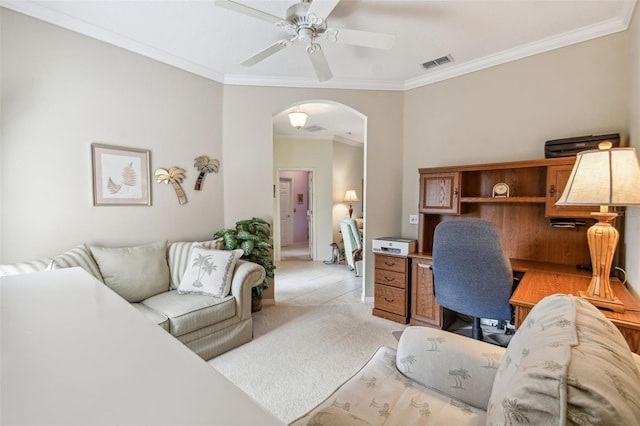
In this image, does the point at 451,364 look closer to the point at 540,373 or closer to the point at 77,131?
the point at 540,373

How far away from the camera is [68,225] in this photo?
7.88 feet

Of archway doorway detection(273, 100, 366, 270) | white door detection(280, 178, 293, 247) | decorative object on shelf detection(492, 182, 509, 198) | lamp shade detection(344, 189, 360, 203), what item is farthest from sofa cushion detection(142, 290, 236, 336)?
white door detection(280, 178, 293, 247)

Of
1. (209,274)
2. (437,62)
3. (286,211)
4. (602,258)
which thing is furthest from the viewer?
(286,211)

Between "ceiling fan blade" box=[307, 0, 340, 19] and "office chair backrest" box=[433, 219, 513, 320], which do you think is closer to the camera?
"ceiling fan blade" box=[307, 0, 340, 19]

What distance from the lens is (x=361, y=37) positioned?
1981 millimetres

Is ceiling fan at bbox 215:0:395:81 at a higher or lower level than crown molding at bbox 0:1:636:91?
lower

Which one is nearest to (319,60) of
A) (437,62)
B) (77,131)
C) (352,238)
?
(437,62)

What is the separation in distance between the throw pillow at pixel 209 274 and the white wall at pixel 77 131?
2.24ft

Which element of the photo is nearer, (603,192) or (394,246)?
(603,192)

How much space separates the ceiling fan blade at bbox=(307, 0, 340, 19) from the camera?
169 centimetres

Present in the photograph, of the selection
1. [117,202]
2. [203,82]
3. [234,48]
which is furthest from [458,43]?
[117,202]

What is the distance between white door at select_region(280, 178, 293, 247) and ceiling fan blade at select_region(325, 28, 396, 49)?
5.92 metres

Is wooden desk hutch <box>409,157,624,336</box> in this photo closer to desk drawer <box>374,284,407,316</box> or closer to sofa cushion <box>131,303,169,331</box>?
desk drawer <box>374,284,407,316</box>

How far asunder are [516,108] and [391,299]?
7.57ft
